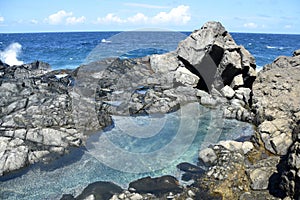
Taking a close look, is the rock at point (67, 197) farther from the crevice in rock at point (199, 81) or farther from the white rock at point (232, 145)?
the crevice in rock at point (199, 81)

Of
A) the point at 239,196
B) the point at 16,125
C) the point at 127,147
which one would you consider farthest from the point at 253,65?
the point at 16,125

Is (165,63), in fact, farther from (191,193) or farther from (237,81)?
(191,193)

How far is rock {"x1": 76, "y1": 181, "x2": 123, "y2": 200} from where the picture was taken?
13367 millimetres

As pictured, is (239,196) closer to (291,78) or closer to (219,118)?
(219,118)

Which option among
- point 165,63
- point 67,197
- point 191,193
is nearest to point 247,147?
point 191,193

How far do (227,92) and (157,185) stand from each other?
17.0 metres

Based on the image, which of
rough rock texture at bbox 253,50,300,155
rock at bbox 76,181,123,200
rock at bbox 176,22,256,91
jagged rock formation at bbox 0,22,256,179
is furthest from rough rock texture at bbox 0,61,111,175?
rock at bbox 176,22,256,91

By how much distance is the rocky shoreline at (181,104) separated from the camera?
13711 millimetres

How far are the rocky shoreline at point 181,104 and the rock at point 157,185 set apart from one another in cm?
5

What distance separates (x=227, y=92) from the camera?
1126 inches

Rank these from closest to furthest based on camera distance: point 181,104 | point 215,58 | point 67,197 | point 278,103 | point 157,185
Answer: point 67,197
point 157,185
point 278,103
point 181,104
point 215,58

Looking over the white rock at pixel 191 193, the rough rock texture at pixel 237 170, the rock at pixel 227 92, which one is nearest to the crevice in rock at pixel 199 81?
the rock at pixel 227 92

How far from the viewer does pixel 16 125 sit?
61.5 ft

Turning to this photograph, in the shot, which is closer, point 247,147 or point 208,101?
point 247,147
